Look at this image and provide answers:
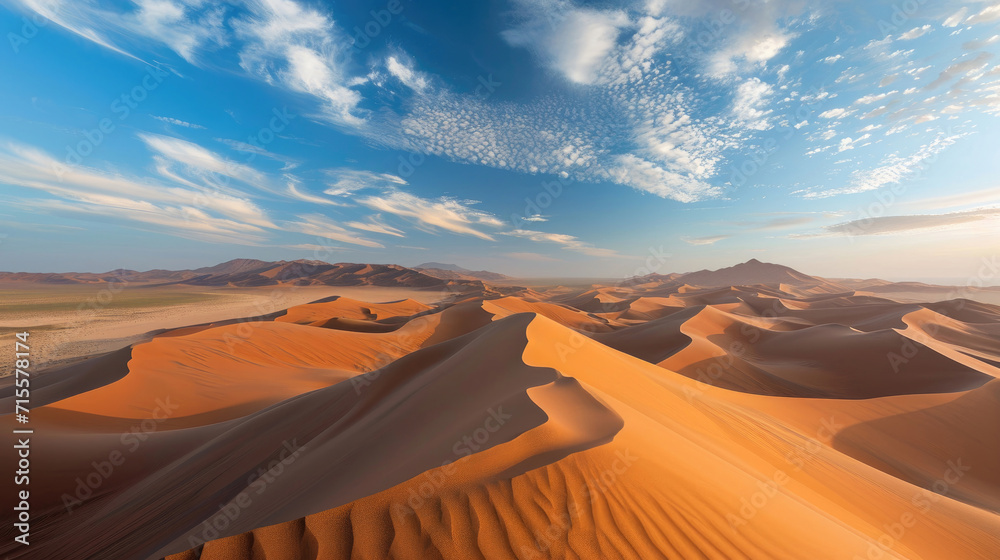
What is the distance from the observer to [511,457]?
130 inches

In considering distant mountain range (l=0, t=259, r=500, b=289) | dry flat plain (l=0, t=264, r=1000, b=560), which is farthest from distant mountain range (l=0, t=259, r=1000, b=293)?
dry flat plain (l=0, t=264, r=1000, b=560)

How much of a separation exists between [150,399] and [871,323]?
39.0 meters

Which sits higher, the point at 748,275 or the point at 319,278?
the point at 748,275

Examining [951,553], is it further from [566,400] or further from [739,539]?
[566,400]

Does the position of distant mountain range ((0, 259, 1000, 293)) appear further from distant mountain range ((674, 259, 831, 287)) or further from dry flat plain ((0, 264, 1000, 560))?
dry flat plain ((0, 264, 1000, 560))

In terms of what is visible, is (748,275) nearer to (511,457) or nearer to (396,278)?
(396,278)

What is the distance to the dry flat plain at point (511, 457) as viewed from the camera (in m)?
2.73

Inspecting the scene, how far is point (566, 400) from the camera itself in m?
4.84

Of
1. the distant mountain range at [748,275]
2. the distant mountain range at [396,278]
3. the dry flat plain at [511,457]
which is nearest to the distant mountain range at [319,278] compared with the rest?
the distant mountain range at [396,278]

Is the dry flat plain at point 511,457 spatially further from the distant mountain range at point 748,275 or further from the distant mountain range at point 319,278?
the distant mountain range at point 748,275

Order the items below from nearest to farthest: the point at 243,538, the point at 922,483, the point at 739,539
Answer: the point at 243,538 → the point at 739,539 → the point at 922,483

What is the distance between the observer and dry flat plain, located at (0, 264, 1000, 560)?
2.73 m

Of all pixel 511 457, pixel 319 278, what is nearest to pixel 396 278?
pixel 319 278

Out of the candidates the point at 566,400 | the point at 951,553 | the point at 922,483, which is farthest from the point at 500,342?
the point at 922,483
